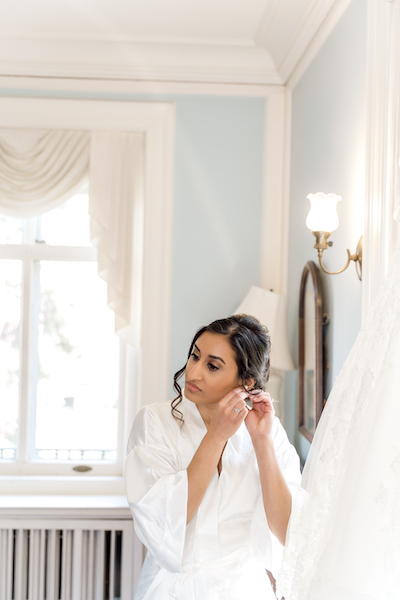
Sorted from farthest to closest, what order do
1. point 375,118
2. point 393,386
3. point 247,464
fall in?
point 247,464, point 375,118, point 393,386

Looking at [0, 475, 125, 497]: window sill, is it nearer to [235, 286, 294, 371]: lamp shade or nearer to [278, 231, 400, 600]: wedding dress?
[235, 286, 294, 371]: lamp shade

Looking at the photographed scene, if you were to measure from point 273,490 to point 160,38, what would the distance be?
2.08 metres

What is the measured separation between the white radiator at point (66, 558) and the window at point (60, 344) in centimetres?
40

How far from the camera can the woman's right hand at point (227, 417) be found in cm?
143

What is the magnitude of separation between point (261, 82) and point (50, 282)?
1.51 meters

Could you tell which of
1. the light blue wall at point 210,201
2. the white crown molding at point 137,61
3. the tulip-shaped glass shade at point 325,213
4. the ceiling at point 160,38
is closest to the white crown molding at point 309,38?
the ceiling at point 160,38

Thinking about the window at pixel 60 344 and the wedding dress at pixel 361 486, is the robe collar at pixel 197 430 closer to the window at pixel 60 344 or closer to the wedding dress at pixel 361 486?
the wedding dress at pixel 361 486

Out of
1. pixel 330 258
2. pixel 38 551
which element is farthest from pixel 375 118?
pixel 38 551

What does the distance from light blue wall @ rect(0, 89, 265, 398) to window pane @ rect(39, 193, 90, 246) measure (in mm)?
535

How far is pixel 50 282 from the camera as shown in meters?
2.99

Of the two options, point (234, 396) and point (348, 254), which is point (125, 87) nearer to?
point (348, 254)

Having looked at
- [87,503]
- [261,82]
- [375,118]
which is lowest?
[87,503]

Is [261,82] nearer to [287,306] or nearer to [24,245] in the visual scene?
[287,306]

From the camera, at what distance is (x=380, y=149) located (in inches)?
57.7
